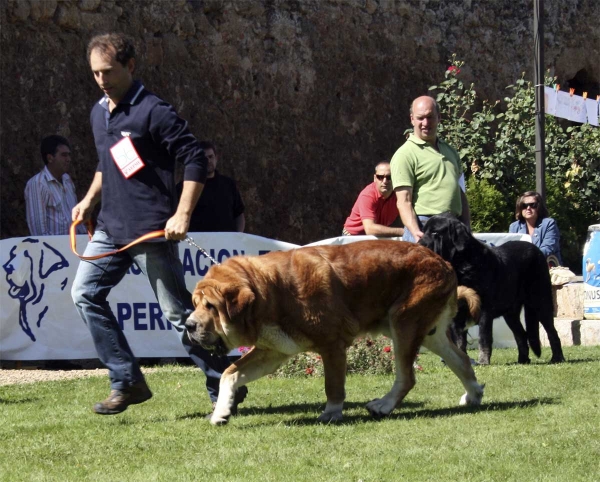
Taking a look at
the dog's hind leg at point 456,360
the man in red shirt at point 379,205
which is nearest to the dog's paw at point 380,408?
the dog's hind leg at point 456,360

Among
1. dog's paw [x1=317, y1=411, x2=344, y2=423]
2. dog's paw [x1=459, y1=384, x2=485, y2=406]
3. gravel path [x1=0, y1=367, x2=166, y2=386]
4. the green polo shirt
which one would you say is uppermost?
the green polo shirt

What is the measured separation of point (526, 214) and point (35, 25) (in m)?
5.87

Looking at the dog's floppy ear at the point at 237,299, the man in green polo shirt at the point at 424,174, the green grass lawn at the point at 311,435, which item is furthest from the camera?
the man in green polo shirt at the point at 424,174

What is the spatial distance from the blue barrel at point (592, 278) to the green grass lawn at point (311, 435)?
3.75m

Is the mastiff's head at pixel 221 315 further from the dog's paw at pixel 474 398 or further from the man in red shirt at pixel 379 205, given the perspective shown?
the man in red shirt at pixel 379 205

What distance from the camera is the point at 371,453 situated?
5227 millimetres

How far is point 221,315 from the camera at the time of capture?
233 inches

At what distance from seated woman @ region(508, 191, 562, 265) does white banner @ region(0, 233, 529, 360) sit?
333 centimetres

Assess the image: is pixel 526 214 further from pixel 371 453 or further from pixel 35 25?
pixel 371 453

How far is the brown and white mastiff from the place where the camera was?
5.95 metres

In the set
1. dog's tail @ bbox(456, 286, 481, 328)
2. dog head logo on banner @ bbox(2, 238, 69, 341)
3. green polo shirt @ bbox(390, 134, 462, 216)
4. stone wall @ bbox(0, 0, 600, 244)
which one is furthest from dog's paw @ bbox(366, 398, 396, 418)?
stone wall @ bbox(0, 0, 600, 244)

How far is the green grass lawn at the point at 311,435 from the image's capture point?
4.90 metres

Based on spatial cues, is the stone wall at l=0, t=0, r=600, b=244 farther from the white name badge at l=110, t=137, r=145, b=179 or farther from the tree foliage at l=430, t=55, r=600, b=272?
the white name badge at l=110, t=137, r=145, b=179

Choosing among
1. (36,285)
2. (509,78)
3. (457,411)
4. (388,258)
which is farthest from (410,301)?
(509,78)
